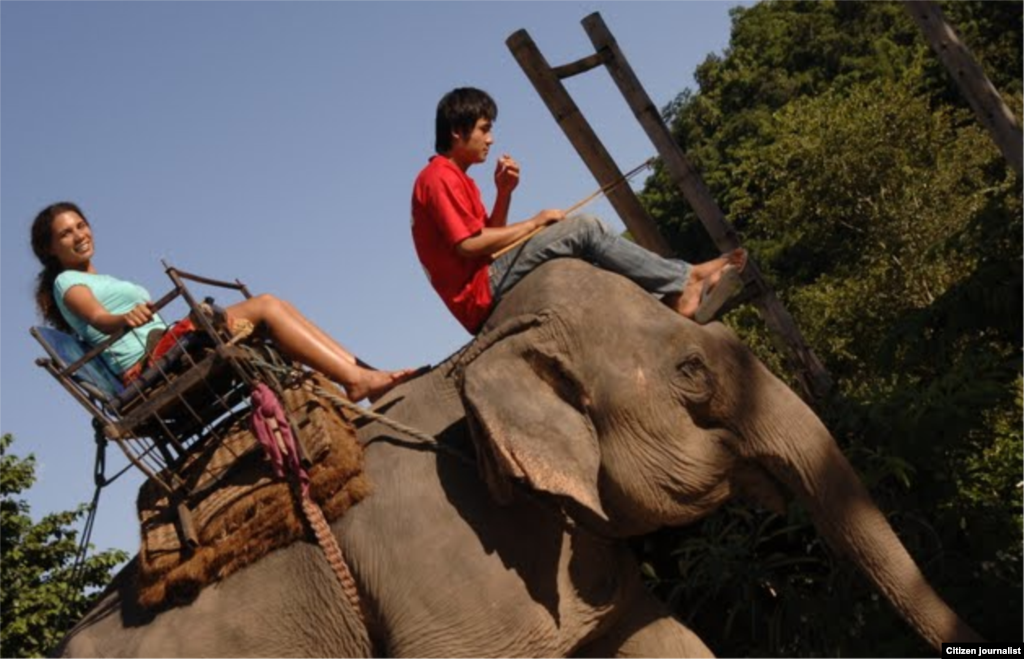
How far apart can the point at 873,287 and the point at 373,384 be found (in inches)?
909

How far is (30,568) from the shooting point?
19734mm

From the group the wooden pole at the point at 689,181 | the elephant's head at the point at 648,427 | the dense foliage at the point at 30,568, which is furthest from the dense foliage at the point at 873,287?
the dense foliage at the point at 30,568

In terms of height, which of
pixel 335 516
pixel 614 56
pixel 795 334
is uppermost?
pixel 614 56

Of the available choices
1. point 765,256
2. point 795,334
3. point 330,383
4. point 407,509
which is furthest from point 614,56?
point 765,256

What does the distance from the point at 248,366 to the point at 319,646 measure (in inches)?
44.4

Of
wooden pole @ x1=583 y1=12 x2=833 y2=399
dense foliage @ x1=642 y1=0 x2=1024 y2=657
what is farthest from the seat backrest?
wooden pole @ x1=583 y1=12 x2=833 y2=399

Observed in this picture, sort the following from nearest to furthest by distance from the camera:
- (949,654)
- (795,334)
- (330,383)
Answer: (949,654) < (330,383) < (795,334)

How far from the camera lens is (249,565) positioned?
5504 mm

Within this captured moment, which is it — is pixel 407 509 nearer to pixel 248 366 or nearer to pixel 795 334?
pixel 248 366

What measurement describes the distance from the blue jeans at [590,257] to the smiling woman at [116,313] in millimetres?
619

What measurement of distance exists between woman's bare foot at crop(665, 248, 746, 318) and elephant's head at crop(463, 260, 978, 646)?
0.16 metres

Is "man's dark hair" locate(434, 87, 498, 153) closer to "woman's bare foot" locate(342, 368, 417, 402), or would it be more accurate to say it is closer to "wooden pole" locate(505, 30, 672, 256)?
"woman's bare foot" locate(342, 368, 417, 402)

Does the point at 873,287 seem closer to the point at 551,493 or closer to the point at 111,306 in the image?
the point at 111,306

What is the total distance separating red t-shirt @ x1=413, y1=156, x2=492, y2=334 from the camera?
573 cm
